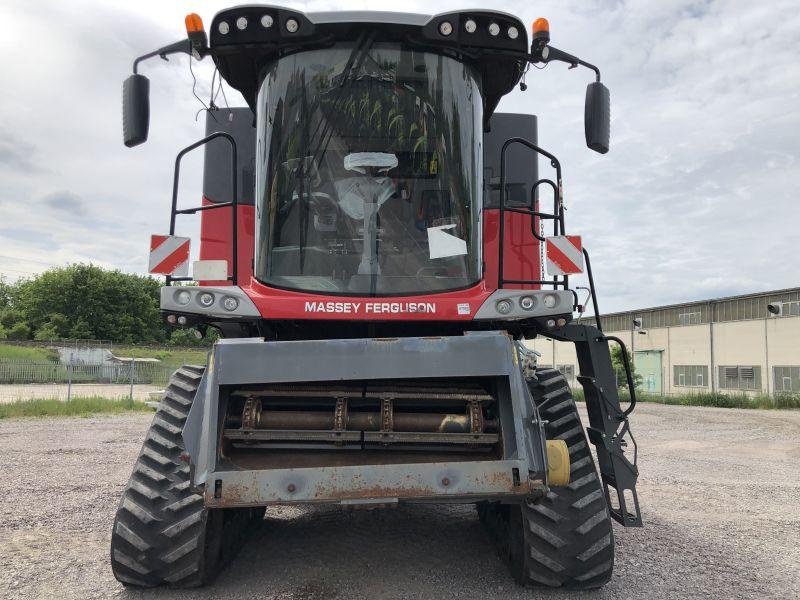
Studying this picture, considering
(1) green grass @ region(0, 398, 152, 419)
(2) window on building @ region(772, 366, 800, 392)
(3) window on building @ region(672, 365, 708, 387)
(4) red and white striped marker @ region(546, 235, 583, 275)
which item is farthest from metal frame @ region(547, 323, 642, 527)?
(3) window on building @ region(672, 365, 708, 387)

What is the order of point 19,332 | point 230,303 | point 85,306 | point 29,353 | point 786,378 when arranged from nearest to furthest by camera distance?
1. point 230,303
2. point 786,378
3. point 29,353
4. point 19,332
5. point 85,306

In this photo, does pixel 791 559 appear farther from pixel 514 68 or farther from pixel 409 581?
pixel 514 68

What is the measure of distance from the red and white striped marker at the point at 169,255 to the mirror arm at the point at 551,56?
2.51 metres

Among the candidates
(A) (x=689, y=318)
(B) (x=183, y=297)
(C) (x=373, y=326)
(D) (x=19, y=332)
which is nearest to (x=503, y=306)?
(C) (x=373, y=326)

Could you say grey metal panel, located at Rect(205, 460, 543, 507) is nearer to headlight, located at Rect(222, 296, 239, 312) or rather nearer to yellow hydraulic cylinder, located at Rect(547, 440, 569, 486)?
yellow hydraulic cylinder, located at Rect(547, 440, 569, 486)

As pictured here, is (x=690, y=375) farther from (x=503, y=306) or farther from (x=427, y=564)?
(x=503, y=306)

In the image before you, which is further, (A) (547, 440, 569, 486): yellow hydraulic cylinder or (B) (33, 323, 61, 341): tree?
(B) (33, 323, 61, 341): tree

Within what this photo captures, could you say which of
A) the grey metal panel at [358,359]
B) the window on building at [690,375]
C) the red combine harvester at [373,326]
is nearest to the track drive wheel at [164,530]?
the red combine harvester at [373,326]

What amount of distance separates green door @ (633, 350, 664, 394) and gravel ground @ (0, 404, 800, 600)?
30042 millimetres

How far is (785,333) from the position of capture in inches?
1123

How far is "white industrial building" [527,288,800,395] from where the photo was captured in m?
28.6

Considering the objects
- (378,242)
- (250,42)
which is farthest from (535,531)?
(250,42)

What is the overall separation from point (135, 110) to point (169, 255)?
95 centimetres

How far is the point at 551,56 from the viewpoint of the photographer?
4.13 meters
